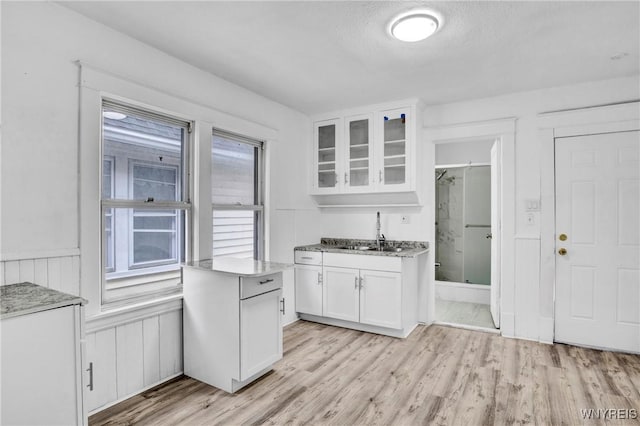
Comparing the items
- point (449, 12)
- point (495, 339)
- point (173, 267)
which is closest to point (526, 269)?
point (495, 339)

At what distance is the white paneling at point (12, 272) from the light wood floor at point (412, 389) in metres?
0.95

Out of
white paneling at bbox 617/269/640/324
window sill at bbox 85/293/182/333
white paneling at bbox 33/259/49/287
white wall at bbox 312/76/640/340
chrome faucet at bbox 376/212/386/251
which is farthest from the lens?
chrome faucet at bbox 376/212/386/251

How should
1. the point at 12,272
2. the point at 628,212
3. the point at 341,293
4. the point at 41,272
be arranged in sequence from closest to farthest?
1. the point at 12,272
2. the point at 41,272
3. the point at 628,212
4. the point at 341,293

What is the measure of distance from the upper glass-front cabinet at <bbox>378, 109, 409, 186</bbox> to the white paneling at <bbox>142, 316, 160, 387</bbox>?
8.46ft

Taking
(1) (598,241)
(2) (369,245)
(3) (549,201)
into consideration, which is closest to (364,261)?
(2) (369,245)

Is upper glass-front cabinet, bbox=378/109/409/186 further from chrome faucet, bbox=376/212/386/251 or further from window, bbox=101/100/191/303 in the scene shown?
window, bbox=101/100/191/303

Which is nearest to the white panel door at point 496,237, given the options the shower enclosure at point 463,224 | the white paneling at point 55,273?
the shower enclosure at point 463,224

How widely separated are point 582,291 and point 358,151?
8.49ft

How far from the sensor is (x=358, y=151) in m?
4.02

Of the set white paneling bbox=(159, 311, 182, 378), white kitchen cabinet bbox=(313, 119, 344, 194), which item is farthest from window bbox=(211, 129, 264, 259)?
white kitchen cabinet bbox=(313, 119, 344, 194)

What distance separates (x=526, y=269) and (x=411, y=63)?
7.52ft

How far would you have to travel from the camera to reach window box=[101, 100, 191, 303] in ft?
7.79

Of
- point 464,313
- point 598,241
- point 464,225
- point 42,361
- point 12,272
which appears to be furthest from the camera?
point 464,225

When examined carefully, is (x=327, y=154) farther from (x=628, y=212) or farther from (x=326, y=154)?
(x=628, y=212)
